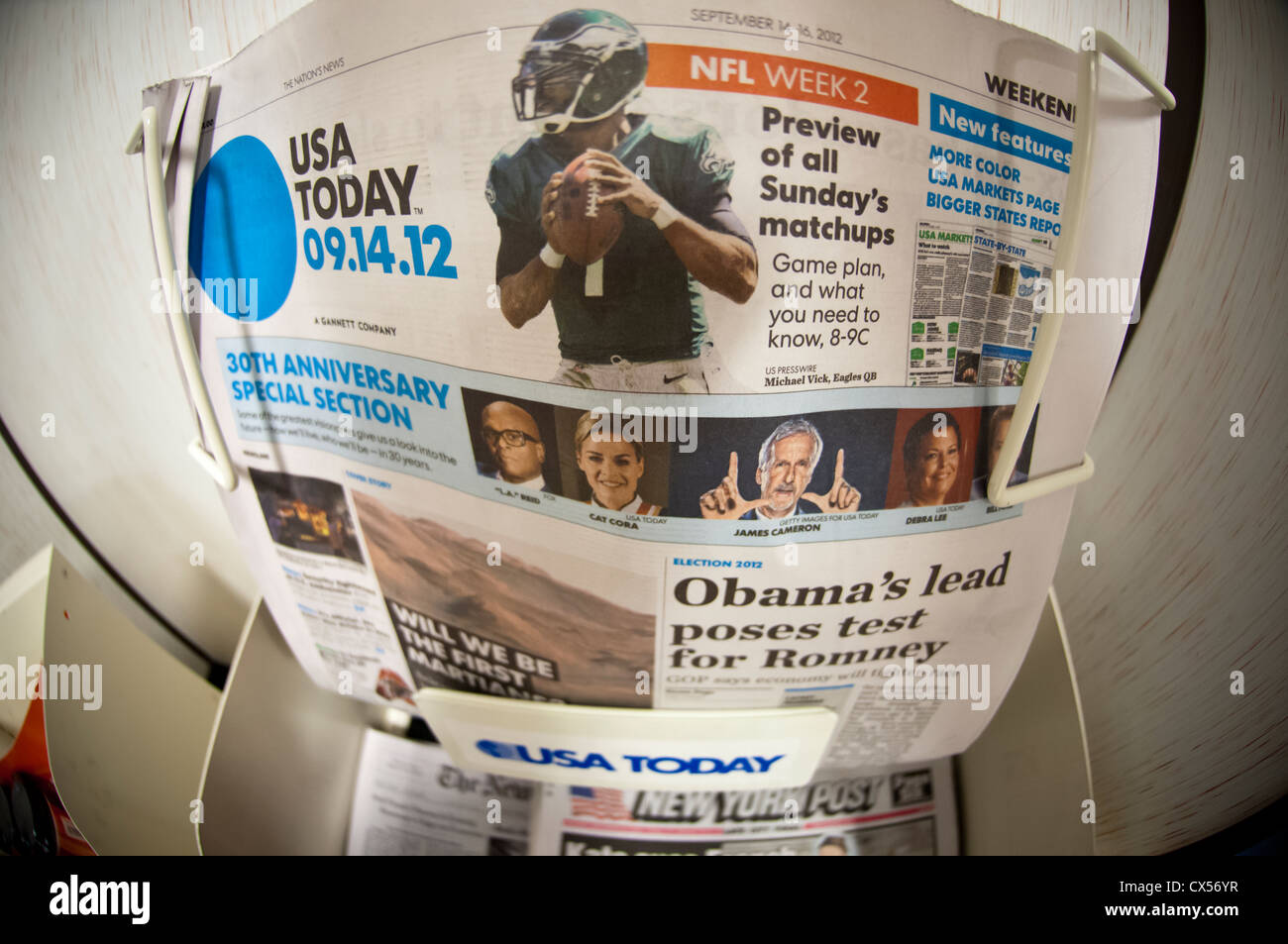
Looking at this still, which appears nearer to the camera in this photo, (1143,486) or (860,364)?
(860,364)

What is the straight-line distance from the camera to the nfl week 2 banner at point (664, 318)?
1.03 feet

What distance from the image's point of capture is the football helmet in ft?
1.00

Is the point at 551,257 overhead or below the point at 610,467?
overhead

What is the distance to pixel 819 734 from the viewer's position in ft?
1.57

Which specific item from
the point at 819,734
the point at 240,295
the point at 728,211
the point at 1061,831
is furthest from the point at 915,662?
the point at 240,295

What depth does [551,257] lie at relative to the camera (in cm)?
33

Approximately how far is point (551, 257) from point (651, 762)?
41 cm

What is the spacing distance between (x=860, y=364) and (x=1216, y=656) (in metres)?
0.47
